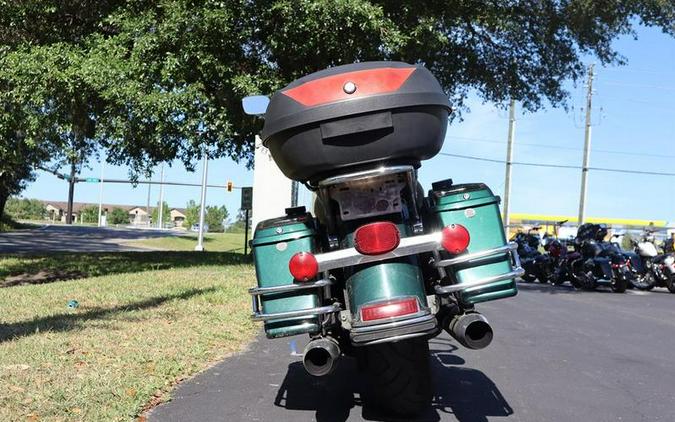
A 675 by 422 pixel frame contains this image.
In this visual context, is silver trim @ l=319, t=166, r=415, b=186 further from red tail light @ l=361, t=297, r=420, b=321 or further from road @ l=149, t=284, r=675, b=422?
road @ l=149, t=284, r=675, b=422

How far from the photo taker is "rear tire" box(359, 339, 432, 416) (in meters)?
3.57

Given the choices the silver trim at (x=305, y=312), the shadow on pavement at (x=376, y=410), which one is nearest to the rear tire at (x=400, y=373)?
the shadow on pavement at (x=376, y=410)

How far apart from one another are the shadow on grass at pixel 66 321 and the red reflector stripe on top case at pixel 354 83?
4234 mm

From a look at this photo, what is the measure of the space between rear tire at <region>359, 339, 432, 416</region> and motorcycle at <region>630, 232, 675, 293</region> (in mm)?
12310

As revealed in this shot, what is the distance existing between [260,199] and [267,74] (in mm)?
4663

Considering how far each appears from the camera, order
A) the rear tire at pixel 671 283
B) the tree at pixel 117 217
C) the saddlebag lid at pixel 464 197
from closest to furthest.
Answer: the saddlebag lid at pixel 464 197, the rear tire at pixel 671 283, the tree at pixel 117 217

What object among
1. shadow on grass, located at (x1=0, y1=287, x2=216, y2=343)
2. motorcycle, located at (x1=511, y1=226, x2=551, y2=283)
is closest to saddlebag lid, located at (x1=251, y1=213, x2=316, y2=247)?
shadow on grass, located at (x1=0, y1=287, x2=216, y2=343)

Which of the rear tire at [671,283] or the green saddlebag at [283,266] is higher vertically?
the green saddlebag at [283,266]

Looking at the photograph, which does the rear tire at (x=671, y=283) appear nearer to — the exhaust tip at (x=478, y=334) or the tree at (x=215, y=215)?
the exhaust tip at (x=478, y=334)

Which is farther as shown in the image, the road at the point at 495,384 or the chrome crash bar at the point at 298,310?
the road at the point at 495,384

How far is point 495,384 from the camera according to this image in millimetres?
4973

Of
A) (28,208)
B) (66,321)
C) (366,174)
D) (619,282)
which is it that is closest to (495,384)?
(366,174)

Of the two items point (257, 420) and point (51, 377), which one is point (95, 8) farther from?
point (257, 420)

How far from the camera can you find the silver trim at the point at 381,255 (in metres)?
3.22
